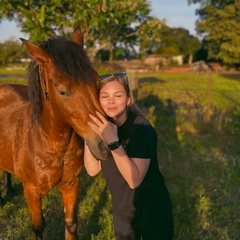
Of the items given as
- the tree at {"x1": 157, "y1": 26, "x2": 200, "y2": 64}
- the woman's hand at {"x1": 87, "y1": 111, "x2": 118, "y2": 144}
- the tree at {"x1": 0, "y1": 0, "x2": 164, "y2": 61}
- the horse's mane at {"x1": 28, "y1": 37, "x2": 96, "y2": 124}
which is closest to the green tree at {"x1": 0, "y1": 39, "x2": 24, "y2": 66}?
the tree at {"x1": 157, "y1": 26, "x2": 200, "y2": 64}

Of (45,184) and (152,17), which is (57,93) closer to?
(45,184)

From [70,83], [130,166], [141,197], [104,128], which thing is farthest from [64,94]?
[141,197]

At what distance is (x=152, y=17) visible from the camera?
6.24 m

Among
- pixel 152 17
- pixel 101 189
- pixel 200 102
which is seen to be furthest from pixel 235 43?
pixel 101 189

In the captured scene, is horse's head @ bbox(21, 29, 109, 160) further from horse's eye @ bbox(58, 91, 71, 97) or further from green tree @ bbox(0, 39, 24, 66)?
green tree @ bbox(0, 39, 24, 66)

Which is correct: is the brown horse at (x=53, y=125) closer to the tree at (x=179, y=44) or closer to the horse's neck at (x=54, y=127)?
the horse's neck at (x=54, y=127)

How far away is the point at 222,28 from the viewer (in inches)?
1281

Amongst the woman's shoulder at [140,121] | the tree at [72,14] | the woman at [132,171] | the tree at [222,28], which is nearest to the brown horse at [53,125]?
the woman at [132,171]

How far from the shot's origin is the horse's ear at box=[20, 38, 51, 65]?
1.84 meters

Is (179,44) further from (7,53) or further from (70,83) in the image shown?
(70,83)

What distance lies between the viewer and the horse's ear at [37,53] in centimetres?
184

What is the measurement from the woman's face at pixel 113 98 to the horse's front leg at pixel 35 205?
47.4 inches

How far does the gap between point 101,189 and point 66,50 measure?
104 inches

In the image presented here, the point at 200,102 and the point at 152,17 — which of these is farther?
the point at 200,102
